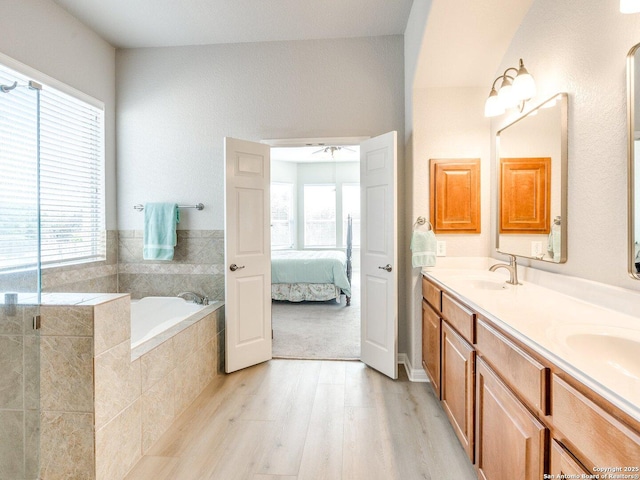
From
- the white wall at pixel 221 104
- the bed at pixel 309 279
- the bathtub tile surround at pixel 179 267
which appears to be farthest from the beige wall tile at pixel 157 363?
the bed at pixel 309 279

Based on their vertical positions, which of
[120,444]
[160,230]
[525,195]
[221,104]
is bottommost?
[120,444]

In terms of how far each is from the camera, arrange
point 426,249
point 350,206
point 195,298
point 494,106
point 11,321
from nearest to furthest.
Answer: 1. point 11,321
2. point 494,106
3. point 426,249
4. point 195,298
5. point 350,206

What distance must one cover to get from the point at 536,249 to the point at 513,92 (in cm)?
98

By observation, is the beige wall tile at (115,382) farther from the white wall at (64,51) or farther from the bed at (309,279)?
the bed at (309,279)

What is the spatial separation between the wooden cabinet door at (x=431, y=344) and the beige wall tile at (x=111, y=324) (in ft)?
6.16

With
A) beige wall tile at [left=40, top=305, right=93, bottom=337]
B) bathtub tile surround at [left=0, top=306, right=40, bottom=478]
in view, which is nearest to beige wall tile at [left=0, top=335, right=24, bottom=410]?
bathtub tile surround at [left=0, top=306, right=40, bottom=478]

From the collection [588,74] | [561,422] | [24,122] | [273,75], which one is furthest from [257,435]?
[273,75]

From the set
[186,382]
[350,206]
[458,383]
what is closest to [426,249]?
[458,383]

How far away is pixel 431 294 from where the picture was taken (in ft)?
8.13

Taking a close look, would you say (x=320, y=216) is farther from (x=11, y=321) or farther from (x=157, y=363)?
(x=11, y=321)

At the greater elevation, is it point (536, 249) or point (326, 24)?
point (326, 24)

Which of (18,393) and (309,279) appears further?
(309,279)

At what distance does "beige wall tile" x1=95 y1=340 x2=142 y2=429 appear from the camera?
1.62 m

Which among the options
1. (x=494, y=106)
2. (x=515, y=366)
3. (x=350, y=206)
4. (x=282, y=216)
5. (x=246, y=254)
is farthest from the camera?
(x=350, y=206)
